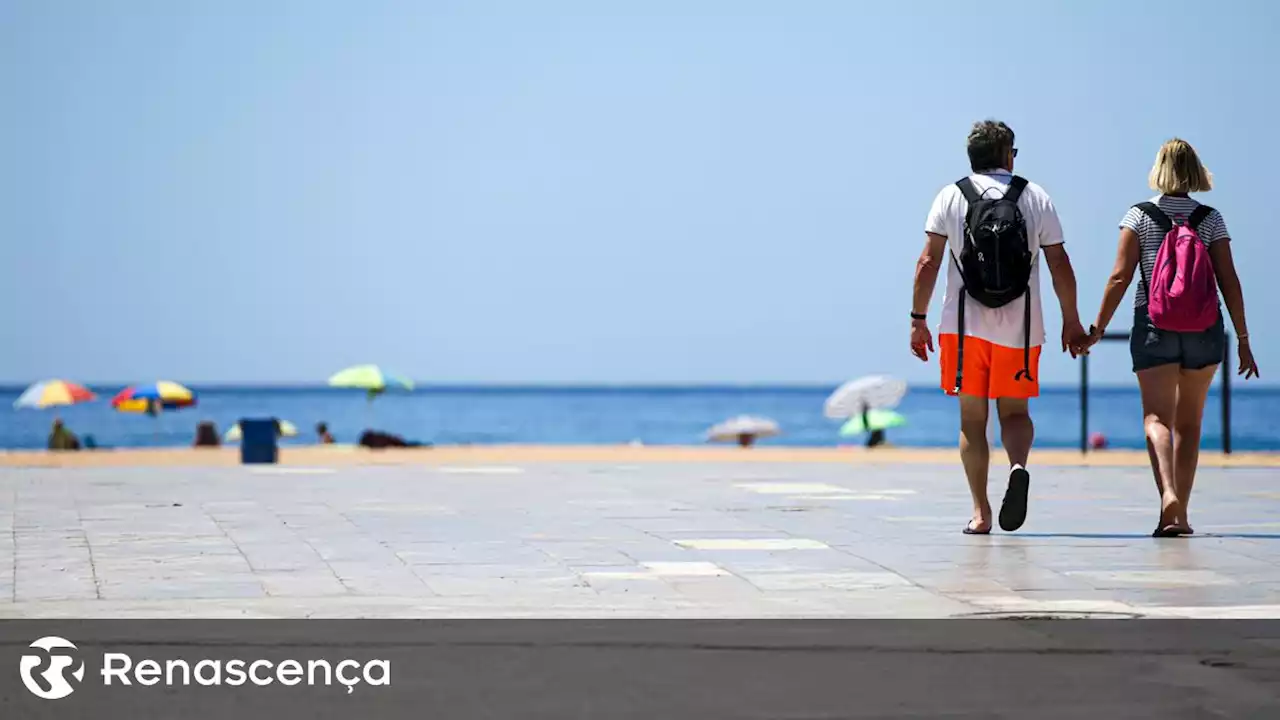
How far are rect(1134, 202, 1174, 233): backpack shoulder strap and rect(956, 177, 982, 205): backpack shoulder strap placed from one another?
0.95 meters

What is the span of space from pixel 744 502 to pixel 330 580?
5.09m

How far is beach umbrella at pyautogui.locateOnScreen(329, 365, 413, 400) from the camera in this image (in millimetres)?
45375

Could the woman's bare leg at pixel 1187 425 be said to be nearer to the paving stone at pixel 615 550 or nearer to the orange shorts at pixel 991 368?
the paving stone at pixel 615 550

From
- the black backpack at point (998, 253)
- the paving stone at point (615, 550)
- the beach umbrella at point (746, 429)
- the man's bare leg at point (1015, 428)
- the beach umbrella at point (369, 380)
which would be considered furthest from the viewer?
the beach umbrella at point (746, 429)

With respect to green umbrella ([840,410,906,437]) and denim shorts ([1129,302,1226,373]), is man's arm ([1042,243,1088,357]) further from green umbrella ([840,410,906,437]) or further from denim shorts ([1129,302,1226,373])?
green umbrella ([840,410,906,437])

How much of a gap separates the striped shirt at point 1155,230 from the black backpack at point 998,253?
649 mm

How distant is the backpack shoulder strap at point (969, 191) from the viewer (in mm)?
10023

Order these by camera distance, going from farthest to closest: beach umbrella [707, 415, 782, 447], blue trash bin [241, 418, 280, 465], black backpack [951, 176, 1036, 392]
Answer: beach umbrella [707, 415, 782, 447] < blue trash bin [241, 418, 280, 465] < black backpack [951, 176, 1036, 392]
